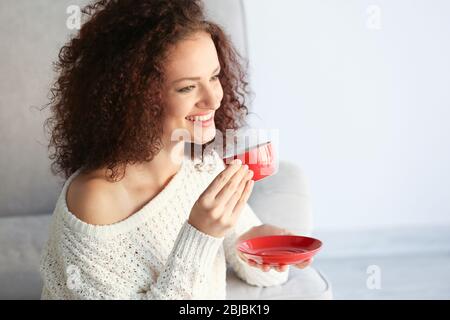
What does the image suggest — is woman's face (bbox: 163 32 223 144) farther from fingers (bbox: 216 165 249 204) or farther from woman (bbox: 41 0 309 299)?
fingers (bbox: 216 165 249 204)

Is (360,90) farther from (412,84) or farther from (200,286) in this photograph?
(200,286)

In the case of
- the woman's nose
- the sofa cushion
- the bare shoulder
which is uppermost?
the woman's nose

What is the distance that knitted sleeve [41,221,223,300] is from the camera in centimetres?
113

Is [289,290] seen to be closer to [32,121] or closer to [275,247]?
[275,247]

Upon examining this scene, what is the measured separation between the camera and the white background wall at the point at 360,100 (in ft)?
8.00

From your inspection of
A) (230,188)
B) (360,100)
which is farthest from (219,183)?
(360,100)

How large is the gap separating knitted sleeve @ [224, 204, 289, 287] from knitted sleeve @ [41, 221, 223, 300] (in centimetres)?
27

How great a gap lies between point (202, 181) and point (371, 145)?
4.30ft

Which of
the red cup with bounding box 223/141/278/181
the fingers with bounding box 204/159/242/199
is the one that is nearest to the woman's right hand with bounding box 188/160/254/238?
the fingers with bounding box 204/159/242/199

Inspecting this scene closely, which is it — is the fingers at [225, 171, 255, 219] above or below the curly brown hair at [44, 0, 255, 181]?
below

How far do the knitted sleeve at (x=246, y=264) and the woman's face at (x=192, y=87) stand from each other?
316mm

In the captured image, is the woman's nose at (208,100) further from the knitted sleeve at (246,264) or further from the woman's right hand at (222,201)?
the knitted sleeve at (246,264)

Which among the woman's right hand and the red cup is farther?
the red cup
